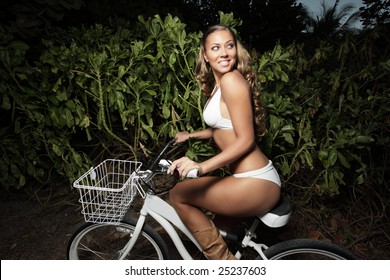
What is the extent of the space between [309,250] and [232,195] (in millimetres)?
470

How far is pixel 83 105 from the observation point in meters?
2.57

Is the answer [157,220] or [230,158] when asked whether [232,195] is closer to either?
[230,158]

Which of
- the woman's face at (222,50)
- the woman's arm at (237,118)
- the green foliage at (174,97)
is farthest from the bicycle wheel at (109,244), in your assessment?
the woman's face at (222,50)

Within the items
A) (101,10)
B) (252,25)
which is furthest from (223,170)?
(252,25)

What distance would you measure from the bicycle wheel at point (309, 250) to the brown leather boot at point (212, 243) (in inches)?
8.8

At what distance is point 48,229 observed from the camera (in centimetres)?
262

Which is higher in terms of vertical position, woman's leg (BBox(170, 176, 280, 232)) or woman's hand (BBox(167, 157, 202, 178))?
woman's hand (BBox(167, 157, 202, 178))

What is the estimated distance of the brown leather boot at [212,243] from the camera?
5.22ft

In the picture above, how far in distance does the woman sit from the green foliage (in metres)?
0.59

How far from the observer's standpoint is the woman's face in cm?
147

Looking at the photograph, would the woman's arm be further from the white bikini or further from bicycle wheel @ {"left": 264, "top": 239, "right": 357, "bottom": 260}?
bicycle wheel @ {"left": 264, "top": 239, "right": 357, "bottom": 260}

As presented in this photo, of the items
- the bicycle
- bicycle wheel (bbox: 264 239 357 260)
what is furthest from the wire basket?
bicycle wheel (bbox: 264 239 357 260)
